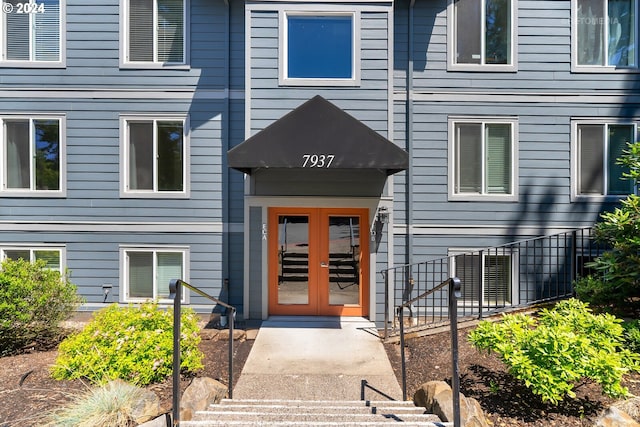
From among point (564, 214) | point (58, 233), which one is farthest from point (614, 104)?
point (58, 233)

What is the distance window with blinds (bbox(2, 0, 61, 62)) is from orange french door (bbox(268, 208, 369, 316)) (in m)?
5.79

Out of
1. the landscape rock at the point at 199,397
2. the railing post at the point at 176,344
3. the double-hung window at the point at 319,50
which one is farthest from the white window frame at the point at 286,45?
the landscape rock at the point at 199,397

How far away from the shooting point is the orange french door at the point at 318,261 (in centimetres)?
699

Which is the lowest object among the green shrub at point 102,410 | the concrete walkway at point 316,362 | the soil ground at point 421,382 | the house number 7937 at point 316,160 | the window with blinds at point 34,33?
the concrete walkway at point 316,362

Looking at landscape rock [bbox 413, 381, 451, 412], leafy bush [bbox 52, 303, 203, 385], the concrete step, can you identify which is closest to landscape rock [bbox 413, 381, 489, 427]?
landscape rock [bbox 413, 381, 451, 412]

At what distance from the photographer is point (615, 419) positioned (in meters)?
3.30

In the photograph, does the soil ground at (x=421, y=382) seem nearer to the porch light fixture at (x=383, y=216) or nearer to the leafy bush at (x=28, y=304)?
the leafy bush at (x=28, y=304)

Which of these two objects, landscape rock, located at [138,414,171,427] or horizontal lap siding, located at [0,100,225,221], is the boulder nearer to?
landscape rock, located at [138,414,171,427]

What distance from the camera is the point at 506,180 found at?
718 centimetres

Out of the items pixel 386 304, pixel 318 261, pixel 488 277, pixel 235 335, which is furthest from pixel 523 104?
pixel 235 335

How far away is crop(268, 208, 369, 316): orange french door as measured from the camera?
22.9 feet

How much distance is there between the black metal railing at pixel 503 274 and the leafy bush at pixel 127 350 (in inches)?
167

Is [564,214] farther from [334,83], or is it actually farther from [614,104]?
[334,83]

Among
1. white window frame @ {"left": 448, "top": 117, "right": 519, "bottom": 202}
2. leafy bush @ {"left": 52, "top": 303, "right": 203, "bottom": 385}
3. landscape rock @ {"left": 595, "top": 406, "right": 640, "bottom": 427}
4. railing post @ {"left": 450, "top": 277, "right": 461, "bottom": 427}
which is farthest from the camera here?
white window frame @ {"left": 448, "top": 117, "right": 519, "bottom": 202}
